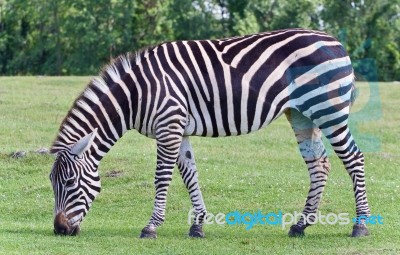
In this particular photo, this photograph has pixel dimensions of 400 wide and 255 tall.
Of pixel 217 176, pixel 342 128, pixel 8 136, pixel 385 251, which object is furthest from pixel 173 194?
pixel 8 136

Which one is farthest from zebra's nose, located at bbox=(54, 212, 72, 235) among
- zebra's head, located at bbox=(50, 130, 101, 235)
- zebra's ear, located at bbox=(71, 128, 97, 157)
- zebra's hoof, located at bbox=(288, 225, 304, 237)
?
zebra's hoof, located at bbox=(288, 225, 304, 237)

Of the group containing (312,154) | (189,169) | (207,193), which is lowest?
(207,193)

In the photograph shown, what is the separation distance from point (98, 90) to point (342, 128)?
122 inches

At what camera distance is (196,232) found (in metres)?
10.9

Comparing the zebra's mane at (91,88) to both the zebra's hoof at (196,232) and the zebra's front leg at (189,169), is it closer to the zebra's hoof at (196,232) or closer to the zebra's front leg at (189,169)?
the zebra's front leg at (189,169)

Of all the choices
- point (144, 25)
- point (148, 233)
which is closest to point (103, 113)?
point (148, 233)

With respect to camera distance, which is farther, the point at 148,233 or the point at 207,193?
the point at 207,193

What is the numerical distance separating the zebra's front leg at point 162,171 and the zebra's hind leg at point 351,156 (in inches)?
76.4

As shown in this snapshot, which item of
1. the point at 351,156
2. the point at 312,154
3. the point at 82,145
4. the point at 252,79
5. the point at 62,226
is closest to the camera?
the point at 82,145

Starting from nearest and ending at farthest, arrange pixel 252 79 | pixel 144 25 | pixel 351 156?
1. pixel 252 79
2. pixel 351 156
3. pixel 144 25

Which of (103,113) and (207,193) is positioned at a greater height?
(103,113)

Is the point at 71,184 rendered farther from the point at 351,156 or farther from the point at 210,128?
the point at 351,156

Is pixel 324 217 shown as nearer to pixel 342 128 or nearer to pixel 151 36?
pixel 342 128

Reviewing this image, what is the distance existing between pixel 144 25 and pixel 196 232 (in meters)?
48.0
